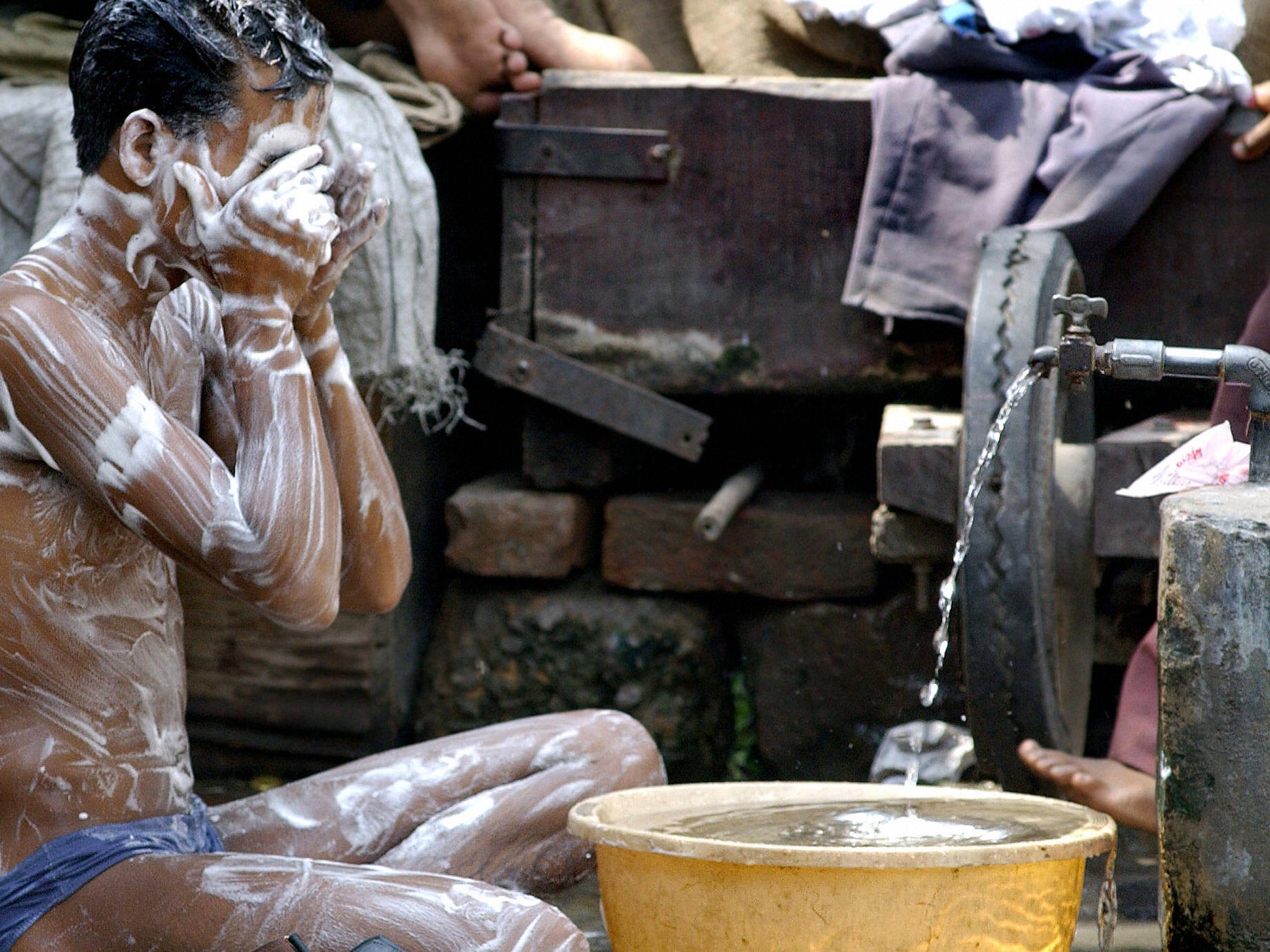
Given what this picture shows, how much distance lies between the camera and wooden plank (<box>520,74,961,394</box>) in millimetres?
3346

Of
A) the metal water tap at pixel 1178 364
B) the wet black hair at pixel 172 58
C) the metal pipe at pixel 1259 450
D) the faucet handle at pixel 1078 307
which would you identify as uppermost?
the wet black hair at pixel 172 58

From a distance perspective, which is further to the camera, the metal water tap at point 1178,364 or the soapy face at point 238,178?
the metal water tap at point 1178,364

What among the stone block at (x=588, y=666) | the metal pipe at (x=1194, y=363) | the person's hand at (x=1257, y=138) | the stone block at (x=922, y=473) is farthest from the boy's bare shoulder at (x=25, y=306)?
the person's hand at (x=1257, y=138)

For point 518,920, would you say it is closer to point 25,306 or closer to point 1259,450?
point 25,306

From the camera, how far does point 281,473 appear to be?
1.77 m

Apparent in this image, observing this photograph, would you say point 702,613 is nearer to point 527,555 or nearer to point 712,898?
point 527,555

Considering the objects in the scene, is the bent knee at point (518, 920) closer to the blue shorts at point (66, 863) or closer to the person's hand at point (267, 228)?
the blue shorts at point (66, 863)

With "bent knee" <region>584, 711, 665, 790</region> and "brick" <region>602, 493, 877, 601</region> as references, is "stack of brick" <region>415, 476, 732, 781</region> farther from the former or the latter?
"bent knee" <region>584, 711, 665, 790</region>

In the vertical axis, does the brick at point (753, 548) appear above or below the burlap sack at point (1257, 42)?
below

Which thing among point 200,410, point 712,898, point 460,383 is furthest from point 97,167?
point 460,383

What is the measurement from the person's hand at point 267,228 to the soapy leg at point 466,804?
687mm

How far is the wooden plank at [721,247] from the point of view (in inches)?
132

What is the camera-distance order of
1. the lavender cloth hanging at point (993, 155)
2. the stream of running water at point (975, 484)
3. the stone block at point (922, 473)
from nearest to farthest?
the stream of running water at point (975, 484) → the stone block at point (922, 473) → the lavender cloth hanging at point (993, 155)

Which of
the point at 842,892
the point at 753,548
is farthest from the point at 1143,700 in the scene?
the point at 842,892
